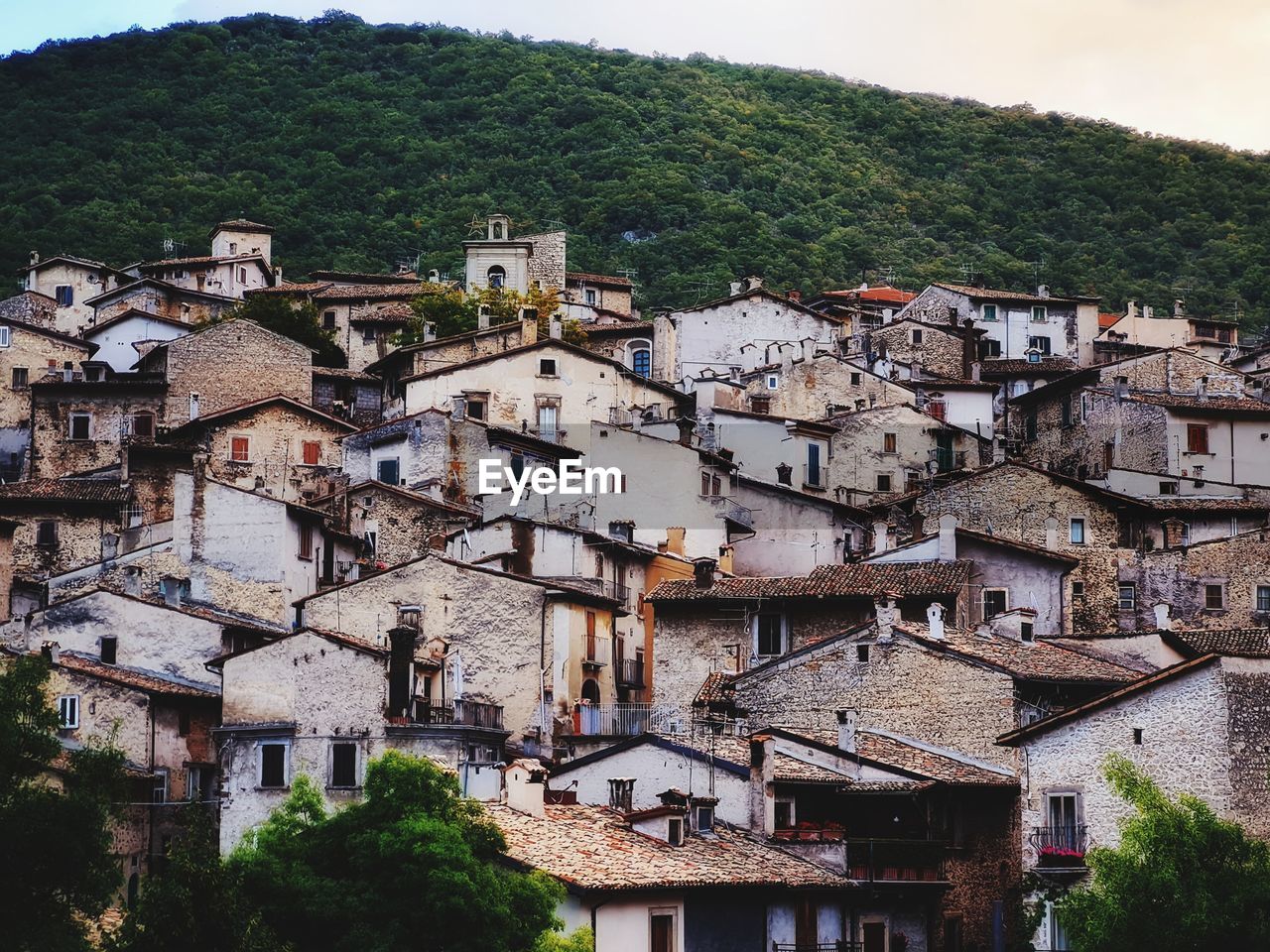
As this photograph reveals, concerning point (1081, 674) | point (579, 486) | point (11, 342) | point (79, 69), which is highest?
point (79, 69)

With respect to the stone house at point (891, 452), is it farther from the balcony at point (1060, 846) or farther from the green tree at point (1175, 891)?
the green tree at point (1175, 891)

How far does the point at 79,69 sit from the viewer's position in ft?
484

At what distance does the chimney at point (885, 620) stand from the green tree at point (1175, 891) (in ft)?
36.2

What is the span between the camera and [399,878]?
117 ft

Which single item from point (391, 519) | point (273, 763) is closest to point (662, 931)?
point (273, 763)

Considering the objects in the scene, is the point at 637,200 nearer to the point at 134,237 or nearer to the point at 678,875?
the point at 134,237

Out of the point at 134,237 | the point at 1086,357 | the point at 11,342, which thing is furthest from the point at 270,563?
the point at 134,237

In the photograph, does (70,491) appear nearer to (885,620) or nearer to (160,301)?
(160,301)

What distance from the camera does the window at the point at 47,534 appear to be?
68.4 meters

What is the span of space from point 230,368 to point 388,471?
36.7 feet

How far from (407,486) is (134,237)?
55.4 metres

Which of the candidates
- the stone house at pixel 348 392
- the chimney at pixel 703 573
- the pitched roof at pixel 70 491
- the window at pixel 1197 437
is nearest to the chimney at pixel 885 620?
the chimney at pixel 703 573

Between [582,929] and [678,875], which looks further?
[678,875]

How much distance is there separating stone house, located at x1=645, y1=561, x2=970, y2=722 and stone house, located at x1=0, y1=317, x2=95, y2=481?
31.8 metres
